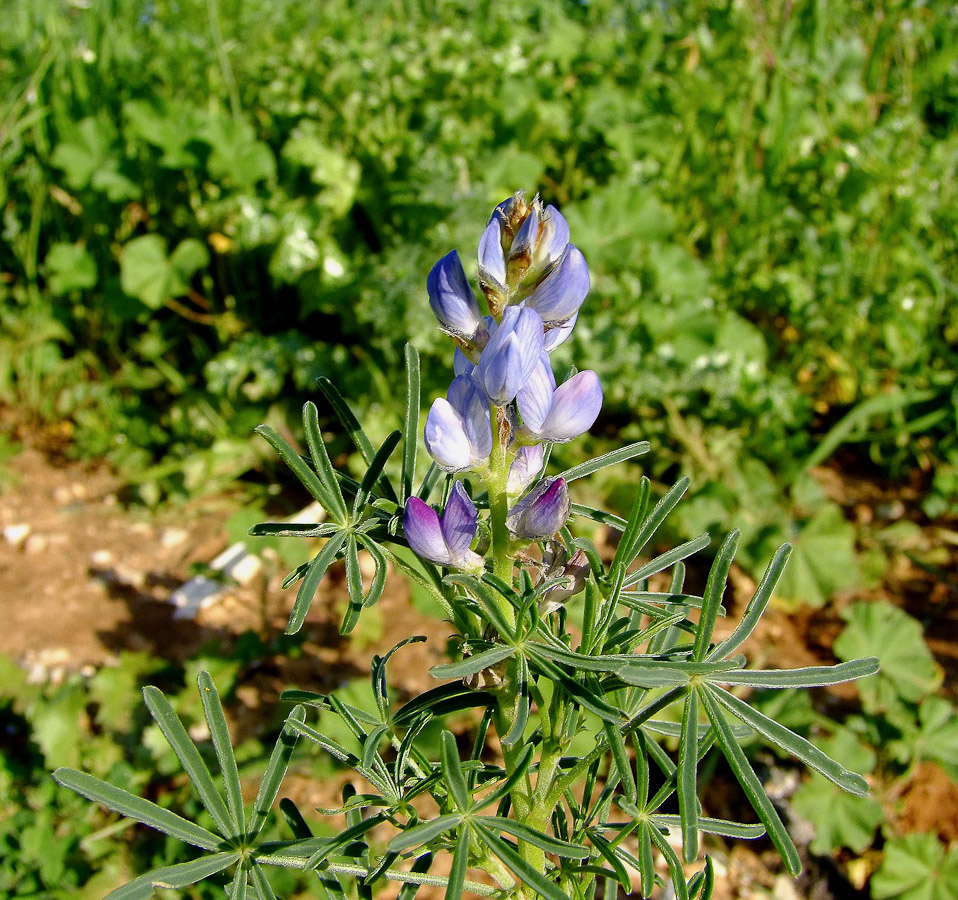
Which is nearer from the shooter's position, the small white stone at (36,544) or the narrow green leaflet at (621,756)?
the narrow green leaflet at (621,756)

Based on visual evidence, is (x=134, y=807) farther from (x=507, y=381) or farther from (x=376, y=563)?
(x=507, y=381)

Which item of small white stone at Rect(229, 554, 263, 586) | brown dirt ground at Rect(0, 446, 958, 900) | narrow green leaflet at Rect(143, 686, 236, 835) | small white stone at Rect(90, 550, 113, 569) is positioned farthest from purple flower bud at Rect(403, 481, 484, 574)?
small white stone at Rect(90, 550, 113, 569)

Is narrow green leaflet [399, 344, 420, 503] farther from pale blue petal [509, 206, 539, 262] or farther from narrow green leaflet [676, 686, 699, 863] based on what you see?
narrow green leaflet [676, 686, 699, 863]

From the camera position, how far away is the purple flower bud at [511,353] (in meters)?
0.84

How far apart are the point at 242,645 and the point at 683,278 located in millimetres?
1940

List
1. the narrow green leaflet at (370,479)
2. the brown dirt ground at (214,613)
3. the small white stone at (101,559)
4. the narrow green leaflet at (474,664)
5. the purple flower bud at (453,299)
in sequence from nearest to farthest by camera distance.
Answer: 1. the narrow green leaflet at (474,664)
2. the purple flower bud at (453,299)
3. the narrow green leaflet at (370,479)
4. the brown dirt ground at (214,613)
5. the small white stone at (101,559)

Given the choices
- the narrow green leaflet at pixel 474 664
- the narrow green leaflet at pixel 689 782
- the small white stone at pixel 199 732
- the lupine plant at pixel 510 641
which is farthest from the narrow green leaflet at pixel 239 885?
the small white stone at pixel 199 732

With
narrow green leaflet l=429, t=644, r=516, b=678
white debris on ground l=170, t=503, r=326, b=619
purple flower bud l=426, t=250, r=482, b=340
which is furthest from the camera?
white debris on ground l=170, t=503, r=326, b=619

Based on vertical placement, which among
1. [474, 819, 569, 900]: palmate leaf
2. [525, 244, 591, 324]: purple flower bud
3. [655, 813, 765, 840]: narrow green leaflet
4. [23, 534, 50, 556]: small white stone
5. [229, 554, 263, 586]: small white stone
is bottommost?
[655, 813, 765, 840]: narrow green leaflet

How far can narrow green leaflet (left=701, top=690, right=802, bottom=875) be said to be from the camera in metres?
0.84

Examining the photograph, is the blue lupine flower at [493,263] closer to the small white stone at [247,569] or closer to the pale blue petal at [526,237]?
the pale blue petal at [526,237]

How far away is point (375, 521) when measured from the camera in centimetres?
102

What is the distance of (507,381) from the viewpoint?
0.86 metres

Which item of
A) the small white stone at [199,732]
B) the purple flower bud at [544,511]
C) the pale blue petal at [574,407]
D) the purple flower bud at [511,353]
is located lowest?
the small white stone at [199,732]
